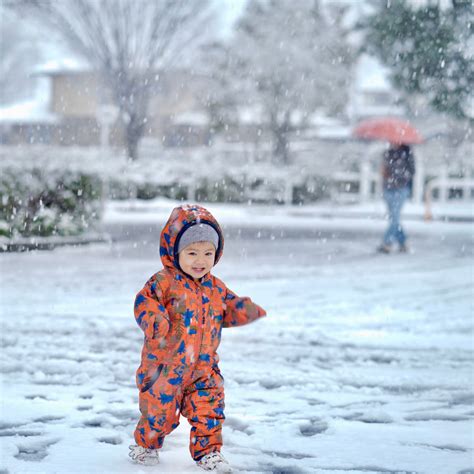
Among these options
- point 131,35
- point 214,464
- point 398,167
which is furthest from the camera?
point 131,35

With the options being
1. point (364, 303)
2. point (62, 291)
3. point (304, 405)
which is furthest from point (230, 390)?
point (62, 291)

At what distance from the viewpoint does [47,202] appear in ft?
45.5

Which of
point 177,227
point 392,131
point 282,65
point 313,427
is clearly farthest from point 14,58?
point 177,227

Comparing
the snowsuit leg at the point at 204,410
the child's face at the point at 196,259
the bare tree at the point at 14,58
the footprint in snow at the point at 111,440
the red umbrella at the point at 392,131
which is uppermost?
the bare tree at the point at 14,58

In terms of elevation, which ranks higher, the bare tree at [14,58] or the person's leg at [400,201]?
the bare tree at [14,58]

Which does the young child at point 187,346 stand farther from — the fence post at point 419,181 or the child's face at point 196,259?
the fence post at point 419,181

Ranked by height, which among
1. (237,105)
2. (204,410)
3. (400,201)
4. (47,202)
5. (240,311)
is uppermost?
(237,105)

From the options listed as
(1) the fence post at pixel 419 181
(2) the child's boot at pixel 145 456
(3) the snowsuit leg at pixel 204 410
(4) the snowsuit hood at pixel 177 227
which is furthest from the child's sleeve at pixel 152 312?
(1) the fence post at pixel 419 181

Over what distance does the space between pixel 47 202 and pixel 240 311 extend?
10.6m

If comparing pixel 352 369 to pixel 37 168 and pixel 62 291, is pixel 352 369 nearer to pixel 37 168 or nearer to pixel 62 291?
pixel 62 291

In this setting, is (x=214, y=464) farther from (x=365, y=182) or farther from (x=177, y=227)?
(x=365, y=182)

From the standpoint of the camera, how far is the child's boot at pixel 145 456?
370 centimetres

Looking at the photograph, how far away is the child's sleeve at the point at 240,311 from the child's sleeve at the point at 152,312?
→ 0.30 metres

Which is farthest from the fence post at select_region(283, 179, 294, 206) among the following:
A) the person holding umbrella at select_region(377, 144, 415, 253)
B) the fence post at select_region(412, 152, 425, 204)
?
the person holding umbrella at select_region(377, 144, 415, 253)
